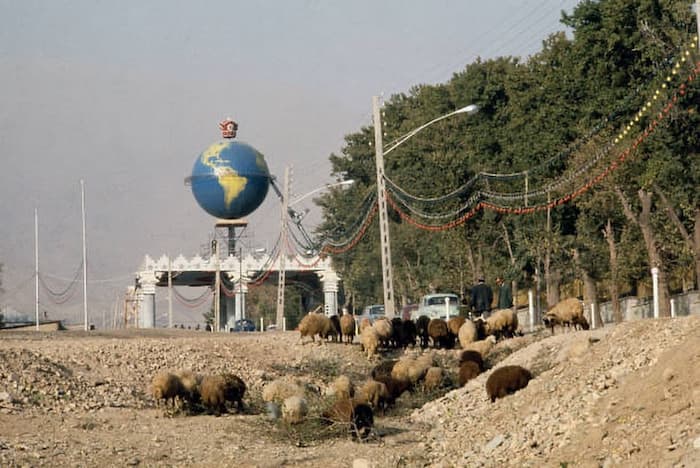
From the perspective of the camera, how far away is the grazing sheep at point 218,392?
1059 inches

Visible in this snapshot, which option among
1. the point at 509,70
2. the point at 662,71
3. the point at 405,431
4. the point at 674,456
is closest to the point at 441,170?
the point at 509,70

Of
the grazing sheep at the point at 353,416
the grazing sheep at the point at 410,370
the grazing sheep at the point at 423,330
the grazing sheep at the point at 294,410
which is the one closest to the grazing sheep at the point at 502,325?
the grazing sheep at the point at 423,330

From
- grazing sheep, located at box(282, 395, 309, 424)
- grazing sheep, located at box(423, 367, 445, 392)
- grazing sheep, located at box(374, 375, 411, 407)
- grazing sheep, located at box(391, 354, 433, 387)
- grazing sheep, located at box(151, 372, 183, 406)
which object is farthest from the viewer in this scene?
grazing sheep, located at box(391, 354, 433, 387)

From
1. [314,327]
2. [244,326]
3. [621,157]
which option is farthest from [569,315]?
[244,326]

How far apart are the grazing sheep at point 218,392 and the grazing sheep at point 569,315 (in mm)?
10832

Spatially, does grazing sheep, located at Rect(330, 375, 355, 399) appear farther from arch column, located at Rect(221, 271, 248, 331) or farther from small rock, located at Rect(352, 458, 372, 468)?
arch column, located at Rect(221, 271, 248, 331)

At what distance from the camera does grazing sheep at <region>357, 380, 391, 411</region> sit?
27.1m

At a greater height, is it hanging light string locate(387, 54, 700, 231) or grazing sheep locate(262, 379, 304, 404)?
hanging light string locate(387, 54, 700, 231)

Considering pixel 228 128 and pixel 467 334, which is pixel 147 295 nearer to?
pixel 228 128

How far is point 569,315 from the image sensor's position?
3472 centimetres

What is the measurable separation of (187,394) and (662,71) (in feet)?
76.3

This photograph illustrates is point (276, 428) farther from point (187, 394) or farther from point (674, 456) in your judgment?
point (674, 456)

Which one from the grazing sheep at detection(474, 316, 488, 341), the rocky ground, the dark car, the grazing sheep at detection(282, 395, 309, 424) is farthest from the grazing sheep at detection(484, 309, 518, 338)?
the dark car

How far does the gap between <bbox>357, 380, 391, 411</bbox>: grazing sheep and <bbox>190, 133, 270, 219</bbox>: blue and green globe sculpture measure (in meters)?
61.1
